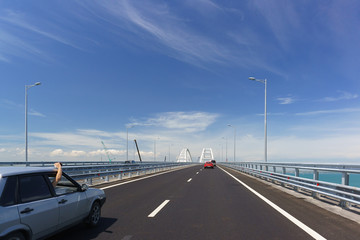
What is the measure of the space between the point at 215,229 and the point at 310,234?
1.89 metres

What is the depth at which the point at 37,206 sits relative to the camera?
4.13 meters

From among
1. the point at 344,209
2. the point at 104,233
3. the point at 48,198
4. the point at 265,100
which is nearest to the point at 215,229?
the point at 104,233

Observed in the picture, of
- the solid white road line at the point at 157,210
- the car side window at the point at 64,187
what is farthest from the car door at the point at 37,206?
the solid white road line at the point at 157,210

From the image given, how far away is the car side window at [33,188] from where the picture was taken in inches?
160

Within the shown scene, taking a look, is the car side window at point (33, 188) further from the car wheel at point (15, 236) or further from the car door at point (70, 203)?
the car wheel at point (15, 236)

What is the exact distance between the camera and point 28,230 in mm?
3873

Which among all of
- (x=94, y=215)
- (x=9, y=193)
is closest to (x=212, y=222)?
(x=94, y=215)

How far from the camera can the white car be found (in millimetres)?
3680

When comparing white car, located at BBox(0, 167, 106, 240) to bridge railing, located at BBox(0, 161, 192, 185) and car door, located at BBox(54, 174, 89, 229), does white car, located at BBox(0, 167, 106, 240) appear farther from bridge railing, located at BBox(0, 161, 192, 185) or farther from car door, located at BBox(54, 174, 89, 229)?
bridge railing, located at BBox(0, 161, 192, 185)

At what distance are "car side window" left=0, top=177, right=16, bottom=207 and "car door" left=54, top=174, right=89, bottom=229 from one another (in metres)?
0.89

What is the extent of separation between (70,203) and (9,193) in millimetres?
1306

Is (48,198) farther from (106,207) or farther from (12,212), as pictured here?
(106,207)

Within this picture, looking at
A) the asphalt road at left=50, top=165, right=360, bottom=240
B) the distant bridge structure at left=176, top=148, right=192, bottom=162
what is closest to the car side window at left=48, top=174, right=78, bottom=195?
the asphalt road at left=50, top=165, right=360, bottom=240

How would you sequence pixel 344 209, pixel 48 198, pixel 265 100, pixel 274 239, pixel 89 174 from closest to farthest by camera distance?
pixel 48 198
pixel 274 239
pixel 344 209
pixel 89 174
pixel 265 100
